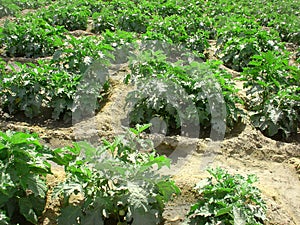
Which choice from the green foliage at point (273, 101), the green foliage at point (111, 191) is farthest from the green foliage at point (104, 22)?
the green foliage at point (111, 191)

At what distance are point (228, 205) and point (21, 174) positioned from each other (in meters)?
1.74

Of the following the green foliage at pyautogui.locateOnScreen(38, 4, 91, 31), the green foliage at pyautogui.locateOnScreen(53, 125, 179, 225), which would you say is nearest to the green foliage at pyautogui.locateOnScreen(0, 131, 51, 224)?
the green foliage at pyautogui.locateOnScreen(53, 125, 179, 225)

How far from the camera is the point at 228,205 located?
132 inches

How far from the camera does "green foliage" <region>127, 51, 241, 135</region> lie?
17.4 feet

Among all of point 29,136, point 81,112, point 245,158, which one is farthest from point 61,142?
point 245,158

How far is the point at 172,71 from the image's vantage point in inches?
220

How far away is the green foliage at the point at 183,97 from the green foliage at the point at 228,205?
1795mm

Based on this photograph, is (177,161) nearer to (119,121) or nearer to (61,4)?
(119,121)

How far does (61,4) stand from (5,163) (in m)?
9.99

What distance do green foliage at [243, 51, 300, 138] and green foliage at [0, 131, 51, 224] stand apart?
130 inches

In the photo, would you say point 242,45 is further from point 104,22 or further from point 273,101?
point 104,22

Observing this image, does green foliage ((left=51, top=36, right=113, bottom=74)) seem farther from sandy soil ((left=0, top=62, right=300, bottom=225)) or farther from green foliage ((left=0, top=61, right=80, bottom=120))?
sandy soil ((left=0, top=62, right=300, bottom=225))

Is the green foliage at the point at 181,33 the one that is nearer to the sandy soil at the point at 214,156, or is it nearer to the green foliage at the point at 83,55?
the green foliage at the point at 83,55

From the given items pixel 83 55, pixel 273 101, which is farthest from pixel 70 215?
pixel 83 55
